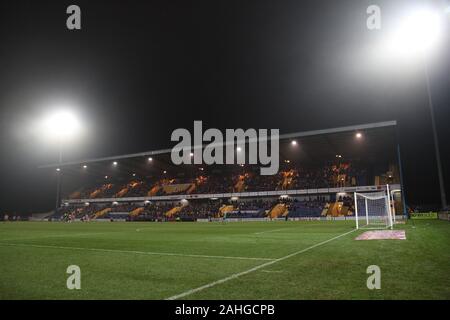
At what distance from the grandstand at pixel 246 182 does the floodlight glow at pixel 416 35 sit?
1721cm

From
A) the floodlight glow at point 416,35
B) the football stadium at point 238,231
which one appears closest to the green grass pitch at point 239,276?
the football stadium at point 238,231

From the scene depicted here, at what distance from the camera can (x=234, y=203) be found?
52.8 meters

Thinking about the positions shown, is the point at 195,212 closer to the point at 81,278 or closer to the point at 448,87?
the point at 448,87

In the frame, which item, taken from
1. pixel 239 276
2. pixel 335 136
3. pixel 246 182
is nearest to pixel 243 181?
pixel 246 182

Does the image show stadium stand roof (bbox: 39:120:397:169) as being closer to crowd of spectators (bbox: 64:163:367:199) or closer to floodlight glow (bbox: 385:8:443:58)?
crowd of spectators (bbox: 64:163:367:199)

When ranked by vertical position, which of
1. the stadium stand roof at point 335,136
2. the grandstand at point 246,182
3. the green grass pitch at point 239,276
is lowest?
the green grass pitch at point 239,276

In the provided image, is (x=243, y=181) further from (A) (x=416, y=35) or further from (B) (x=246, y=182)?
(A) (x=416, y=35)

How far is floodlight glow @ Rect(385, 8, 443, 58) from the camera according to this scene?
17875 mm

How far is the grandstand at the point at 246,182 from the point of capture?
42.5 metres

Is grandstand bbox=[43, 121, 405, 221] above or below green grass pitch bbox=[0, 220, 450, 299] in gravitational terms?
above

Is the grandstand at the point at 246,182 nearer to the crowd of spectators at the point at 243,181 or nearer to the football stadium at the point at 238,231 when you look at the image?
the crowd of spectators at the point at 243,181

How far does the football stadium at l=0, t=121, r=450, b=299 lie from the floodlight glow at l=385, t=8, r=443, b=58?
8791mm

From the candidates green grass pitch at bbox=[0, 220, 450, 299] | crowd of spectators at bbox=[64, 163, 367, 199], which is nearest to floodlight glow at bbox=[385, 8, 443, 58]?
green grass pitch at bbox=[0, 220, 450, 299]

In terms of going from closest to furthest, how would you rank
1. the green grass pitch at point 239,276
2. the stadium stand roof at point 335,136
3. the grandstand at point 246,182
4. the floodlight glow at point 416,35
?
the green grass pitch at point 239,276 < the floodlight glow at point 416,35 < the stadium stand roof at point 335,136 < the grandstand at point 246,182
